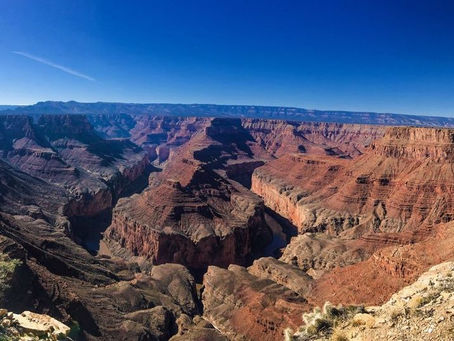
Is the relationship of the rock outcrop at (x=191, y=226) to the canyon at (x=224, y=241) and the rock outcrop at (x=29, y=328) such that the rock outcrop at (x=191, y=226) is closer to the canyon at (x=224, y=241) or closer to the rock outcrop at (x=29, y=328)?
the canyon at (x=224, y=241)

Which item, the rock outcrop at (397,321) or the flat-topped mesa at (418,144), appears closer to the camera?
the rock outcrop at (397,321)

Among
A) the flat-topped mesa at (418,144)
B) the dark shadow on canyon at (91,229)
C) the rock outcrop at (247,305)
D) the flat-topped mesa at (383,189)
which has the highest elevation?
the flat-topped mesa at (418,144)

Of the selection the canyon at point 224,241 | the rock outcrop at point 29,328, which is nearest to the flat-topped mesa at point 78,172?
the canyon at point 224,241

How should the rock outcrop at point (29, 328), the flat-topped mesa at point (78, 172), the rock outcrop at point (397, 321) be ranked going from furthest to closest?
the flat-topped mesa at point (78, 172)
the rock outcrop at point (29, 328)
the rock outcrop at point (397, 321)

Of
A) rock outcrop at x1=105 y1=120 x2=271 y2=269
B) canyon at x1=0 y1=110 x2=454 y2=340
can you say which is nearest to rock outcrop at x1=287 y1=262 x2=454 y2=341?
canyon at x1=0 y1=110 x2=454 y2=340

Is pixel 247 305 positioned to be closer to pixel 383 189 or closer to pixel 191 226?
pixel 191 226

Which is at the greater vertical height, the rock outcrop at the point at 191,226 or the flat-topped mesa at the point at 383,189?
the flat-topped mesa at the point at 383,189

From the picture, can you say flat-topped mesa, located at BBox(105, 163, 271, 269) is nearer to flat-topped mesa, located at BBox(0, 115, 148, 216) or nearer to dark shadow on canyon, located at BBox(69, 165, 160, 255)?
dark shadow on canyon, located at BBox(69, 165, 160, 255)
